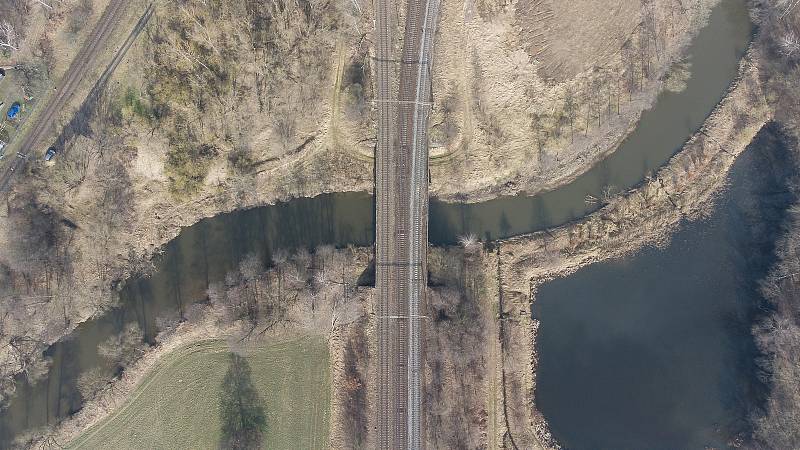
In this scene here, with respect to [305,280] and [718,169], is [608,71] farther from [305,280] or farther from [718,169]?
[305,280]

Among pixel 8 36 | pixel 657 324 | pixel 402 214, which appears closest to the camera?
pixel 8 36

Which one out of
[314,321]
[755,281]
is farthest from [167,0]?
[755,281]

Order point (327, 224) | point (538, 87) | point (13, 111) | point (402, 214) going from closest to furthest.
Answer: point (13, 111) → point (402, 214) → point (327, 224) → point (538, 87)

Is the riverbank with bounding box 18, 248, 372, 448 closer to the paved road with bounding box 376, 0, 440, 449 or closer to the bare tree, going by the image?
the paved road with bounding box 376, 0, 440, 449

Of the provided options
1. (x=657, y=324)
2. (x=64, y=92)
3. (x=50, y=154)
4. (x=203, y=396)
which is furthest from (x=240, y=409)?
(x=657, y=324)

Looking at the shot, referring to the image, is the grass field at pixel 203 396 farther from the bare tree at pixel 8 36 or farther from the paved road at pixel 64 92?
the bare tree at pixel 8 36

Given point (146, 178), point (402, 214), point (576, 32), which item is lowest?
point (402, 214)

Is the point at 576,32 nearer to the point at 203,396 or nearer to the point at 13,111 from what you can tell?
the point at 203,396
